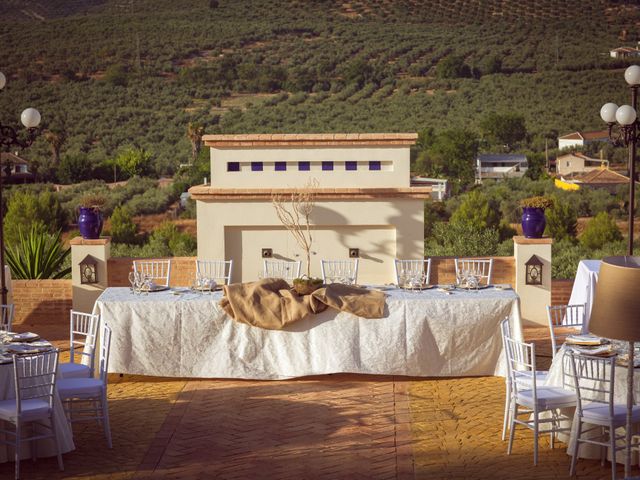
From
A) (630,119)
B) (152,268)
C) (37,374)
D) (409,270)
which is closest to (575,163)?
(630,119)

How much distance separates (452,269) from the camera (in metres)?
12.1

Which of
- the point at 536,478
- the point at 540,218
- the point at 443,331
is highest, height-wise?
the point at 540,218

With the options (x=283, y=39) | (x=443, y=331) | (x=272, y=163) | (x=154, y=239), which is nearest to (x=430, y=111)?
(x=283, y=39)

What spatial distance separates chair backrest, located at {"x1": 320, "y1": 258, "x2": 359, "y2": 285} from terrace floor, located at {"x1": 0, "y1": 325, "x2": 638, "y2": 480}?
99 centimetres

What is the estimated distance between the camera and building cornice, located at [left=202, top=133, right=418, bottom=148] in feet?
41.2

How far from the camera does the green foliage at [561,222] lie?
34125 mm

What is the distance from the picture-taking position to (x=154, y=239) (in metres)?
32.8

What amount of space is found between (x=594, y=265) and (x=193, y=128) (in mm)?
34130

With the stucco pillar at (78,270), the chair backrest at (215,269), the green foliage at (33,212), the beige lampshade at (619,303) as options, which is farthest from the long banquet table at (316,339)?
the green foliage at (33,212)

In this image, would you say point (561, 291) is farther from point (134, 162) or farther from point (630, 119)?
point (134, 162)

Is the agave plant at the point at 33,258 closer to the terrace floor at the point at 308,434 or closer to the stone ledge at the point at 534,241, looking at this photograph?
the terrace floor at the point at 308,434

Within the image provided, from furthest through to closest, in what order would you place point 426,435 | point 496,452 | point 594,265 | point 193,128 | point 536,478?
point 193,128
point 594,265
point 426,435
point 496,452
point 536,478

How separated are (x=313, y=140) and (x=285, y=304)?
12.8 feet

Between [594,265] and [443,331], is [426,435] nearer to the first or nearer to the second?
[443,331]
